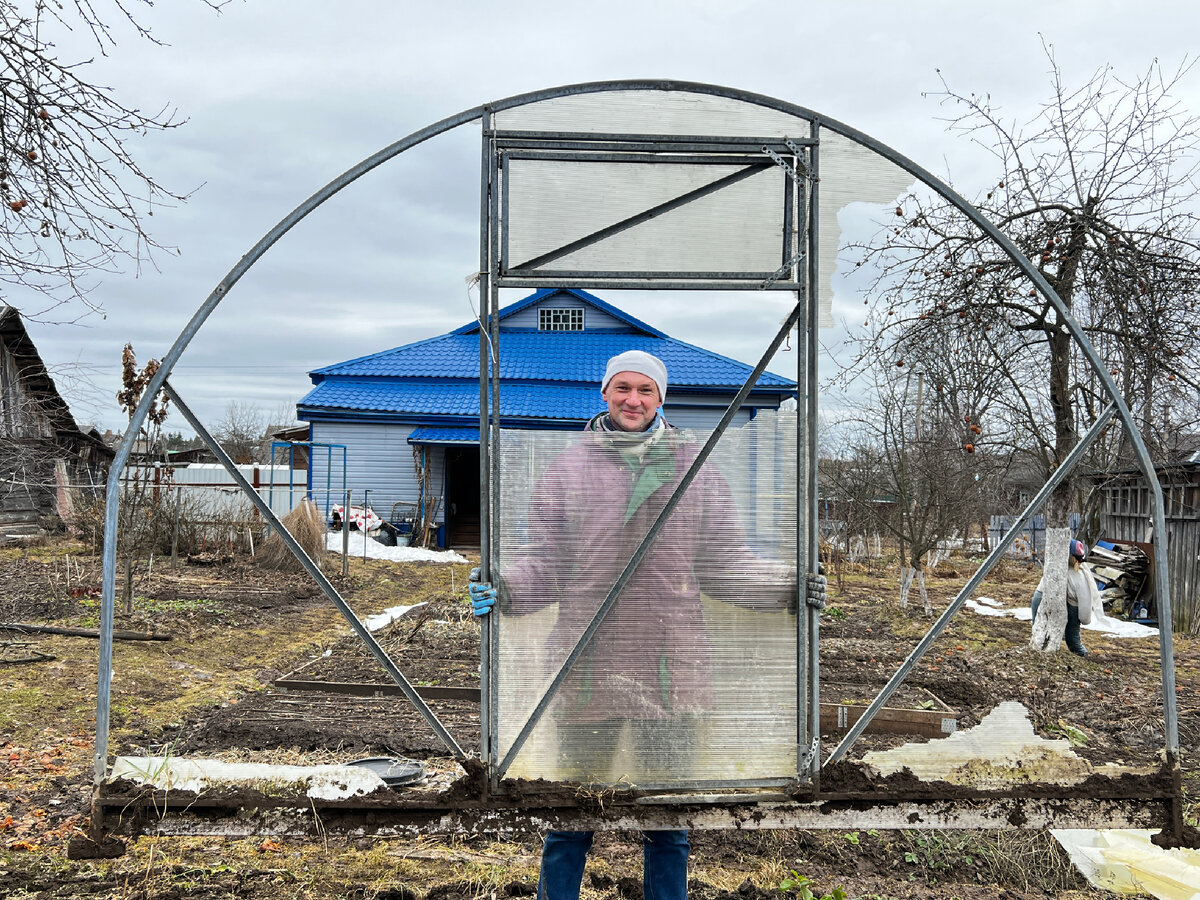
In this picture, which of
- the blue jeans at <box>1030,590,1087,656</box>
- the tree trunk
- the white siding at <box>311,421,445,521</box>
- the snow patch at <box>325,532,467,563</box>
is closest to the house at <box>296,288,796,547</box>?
the white siding at <box>311,421,445,521</box>

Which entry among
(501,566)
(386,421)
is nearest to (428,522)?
(386,421)

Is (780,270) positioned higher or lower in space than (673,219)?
lower

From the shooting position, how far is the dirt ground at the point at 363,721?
3.65 meters

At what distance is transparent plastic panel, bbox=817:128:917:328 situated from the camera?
2.98m

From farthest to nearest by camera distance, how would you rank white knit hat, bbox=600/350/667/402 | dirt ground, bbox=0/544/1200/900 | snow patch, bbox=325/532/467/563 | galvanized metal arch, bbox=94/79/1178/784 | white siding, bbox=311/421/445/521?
1. white siding, bbox=311/421/445/521
2. snow patch, bbox=325/532/467/563
3. dirt ground, bbox=0/544/1200/900
4. white knit hat, bbox=600/350/667/402
5. galvanized metal arch, bbox=94/79/1178/784

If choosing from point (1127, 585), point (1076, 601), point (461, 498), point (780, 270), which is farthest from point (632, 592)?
point (461, 498)

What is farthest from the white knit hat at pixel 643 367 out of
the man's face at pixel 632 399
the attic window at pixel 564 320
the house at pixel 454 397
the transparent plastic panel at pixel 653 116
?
the attic window at pixel 564 320

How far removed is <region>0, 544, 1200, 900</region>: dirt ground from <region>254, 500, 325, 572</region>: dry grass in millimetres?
513

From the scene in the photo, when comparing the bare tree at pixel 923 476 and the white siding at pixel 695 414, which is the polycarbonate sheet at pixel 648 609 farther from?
the white siding at pixel 695 414

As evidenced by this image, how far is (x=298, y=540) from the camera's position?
13.7 metres

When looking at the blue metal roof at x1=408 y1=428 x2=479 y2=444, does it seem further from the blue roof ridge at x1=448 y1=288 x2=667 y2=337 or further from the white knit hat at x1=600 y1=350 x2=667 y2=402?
the white knit hat at x1=600 y1=350 x2=667 y2=402

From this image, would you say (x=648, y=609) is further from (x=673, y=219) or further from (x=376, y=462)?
(x=376, y=462)

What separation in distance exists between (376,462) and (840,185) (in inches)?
701

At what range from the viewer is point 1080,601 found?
923 cm
